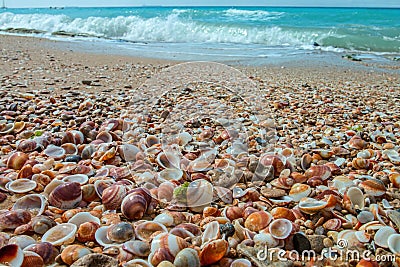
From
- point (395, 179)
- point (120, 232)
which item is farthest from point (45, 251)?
point (395, 179)

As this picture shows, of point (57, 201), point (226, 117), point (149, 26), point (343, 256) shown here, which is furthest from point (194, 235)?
point (149, 26)

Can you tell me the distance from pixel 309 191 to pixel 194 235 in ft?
2.40

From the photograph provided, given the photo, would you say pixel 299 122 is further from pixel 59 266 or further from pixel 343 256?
pixel 59 266

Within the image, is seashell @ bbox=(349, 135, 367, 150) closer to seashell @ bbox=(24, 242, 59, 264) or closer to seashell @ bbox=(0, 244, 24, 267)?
seashell @ bbox=(24, 242, 59, 264)

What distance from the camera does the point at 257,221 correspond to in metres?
1.53

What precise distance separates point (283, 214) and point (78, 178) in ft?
3.84

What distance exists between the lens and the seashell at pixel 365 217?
1.59 metres

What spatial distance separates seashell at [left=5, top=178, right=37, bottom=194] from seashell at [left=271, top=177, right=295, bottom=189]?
54.3 inches

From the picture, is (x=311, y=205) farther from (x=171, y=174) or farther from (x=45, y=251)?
(x=45, y=251)

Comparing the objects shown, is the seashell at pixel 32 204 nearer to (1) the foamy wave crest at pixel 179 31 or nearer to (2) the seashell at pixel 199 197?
(2) the seashell at pixel 199 197

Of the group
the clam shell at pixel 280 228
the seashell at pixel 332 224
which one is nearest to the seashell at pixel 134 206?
the clam shell at pixel 280 228

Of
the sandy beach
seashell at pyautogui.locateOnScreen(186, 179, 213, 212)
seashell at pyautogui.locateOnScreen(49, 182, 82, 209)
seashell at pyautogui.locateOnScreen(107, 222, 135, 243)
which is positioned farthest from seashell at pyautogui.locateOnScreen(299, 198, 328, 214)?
seashell at pyautogui.locateOnScreen(49, 182, 82, 209)

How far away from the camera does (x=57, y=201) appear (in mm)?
1669

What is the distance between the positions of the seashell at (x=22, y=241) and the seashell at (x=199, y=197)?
0.74 meters
